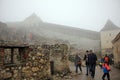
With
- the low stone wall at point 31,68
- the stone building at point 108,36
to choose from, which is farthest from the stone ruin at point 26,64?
the stone building at point 108,36

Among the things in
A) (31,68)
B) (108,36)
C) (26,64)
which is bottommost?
(31,68)

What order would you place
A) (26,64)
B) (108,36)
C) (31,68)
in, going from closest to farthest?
(26,64)
(31,68)
(108,36)

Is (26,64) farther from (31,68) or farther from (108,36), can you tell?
(108,36)

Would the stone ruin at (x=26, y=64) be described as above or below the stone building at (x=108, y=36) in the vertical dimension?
below

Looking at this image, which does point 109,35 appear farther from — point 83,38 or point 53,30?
point 53,30

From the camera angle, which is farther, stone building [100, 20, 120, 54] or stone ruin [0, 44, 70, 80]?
stone building [100, 20, 120, 54]

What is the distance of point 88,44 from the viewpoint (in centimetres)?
4806

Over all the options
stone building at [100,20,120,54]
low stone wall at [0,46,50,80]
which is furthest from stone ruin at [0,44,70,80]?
stone building at [100,20,120,54]

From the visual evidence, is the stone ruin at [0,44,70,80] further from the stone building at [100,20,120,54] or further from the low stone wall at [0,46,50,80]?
the stone building at [100,20,120,54]

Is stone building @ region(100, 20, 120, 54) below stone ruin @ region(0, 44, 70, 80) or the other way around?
the other way around

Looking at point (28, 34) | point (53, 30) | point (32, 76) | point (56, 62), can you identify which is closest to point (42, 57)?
point (32, 76)

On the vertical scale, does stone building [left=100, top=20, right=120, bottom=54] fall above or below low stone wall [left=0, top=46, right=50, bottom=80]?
above

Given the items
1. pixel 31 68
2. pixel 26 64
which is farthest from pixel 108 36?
pixel 26 64

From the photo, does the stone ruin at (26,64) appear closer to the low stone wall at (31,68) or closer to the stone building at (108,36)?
the low stone wall at (31,68)
